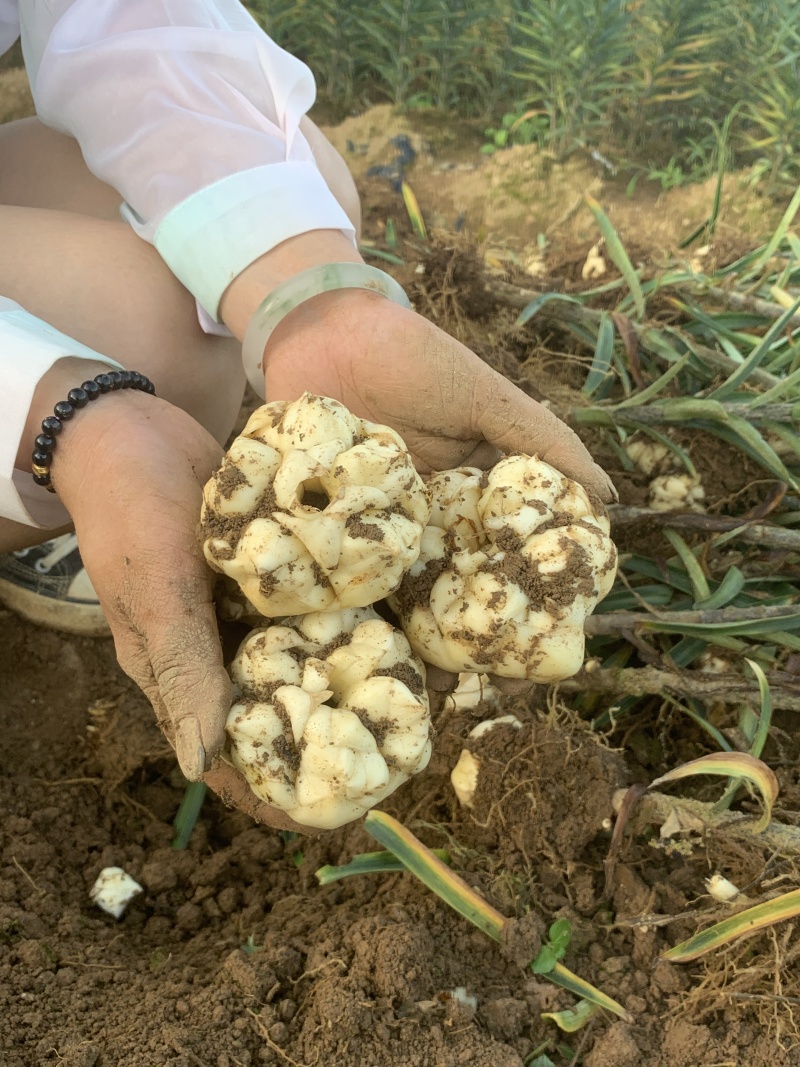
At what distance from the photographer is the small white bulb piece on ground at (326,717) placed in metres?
1.10

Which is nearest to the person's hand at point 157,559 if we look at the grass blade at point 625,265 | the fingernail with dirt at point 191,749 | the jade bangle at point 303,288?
the fingernail with dirt at point 191,749

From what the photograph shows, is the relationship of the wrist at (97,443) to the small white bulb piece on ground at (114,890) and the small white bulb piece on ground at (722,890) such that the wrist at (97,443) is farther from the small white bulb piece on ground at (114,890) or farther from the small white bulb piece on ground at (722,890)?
the small white bulb piece on ground at (722,890)

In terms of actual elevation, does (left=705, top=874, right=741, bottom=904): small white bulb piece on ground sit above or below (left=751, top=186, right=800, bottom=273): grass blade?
below

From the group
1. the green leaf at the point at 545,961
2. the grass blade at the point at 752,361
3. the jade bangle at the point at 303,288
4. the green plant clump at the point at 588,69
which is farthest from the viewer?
the green plant clump at the point at 588,69

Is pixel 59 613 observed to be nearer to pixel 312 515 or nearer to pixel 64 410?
pixel 64 410

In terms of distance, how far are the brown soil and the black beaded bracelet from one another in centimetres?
68

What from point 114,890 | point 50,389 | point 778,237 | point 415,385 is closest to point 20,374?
point 50,389

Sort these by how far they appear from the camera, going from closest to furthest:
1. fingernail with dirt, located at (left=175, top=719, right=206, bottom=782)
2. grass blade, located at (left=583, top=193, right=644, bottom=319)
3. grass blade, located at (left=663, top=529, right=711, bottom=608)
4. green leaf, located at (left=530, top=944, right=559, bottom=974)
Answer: fingernail with dirt, located at (left=175, top=719, right=206, bottom=782), green leaf, located at (left=530, top=944, right=559, bottom=974), grass blade, located at (left=663, top=529, right=711, bottom=608), grass blade, located at (left=583, top=193, right=644, bottom=319)

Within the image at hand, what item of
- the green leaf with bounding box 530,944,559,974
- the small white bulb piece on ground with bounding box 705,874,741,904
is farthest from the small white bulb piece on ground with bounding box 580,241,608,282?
the green leaf with bounding box 530,944,559,974

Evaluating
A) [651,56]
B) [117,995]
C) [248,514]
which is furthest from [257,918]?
[651,56]

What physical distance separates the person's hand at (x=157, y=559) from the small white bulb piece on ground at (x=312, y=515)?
0.22ft

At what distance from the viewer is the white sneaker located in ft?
6.20

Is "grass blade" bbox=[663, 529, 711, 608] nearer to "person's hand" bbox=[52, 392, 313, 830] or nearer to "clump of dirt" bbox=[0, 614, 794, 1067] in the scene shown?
"clump of dirt" bbox=[0, 614, 794, 1067]

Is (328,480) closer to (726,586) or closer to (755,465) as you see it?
(726,586)
